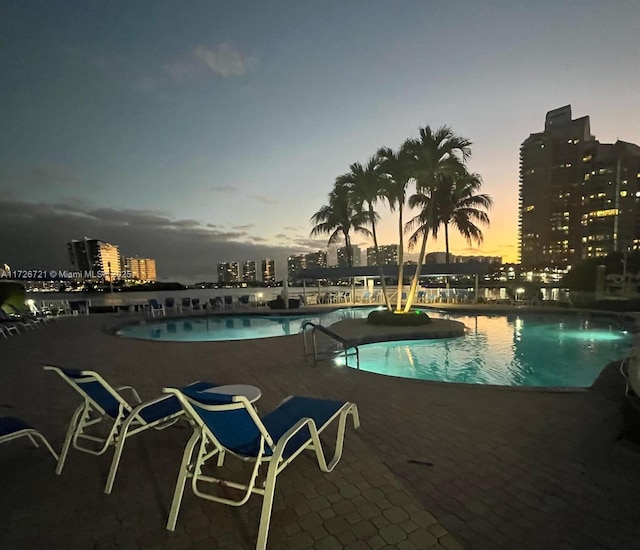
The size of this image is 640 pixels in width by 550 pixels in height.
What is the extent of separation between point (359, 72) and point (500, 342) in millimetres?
11896

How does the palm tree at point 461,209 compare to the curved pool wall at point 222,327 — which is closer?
the curved pool wall at point 222,327

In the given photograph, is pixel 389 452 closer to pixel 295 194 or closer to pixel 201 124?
pixel 201 124

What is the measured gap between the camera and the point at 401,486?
2453 mm

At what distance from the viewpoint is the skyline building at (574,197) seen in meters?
65.3

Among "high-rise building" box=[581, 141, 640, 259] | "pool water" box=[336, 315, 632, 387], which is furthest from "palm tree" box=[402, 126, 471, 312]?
"high-rise building" box=[581, 141, 640, 259]

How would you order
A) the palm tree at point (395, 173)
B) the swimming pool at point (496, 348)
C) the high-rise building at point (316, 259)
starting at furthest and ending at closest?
the high-rise building at point (316, 259)
the palm tree at point (395, 173)
the swimming pool at point (496, 348)

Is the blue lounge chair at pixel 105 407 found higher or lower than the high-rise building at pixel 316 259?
lower

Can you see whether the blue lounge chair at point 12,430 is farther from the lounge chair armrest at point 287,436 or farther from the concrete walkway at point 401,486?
the lounge chair armrest at point 287,436

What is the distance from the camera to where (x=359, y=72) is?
13930 millimetres

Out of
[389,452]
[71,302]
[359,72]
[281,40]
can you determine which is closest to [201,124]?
[281,40]

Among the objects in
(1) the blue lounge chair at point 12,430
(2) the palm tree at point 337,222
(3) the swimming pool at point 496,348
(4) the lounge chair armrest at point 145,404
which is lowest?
(3) the swimming pool at point 496,348

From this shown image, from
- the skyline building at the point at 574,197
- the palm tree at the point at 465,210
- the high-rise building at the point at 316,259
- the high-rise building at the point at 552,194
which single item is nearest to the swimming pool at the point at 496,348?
the palm tree at the point at 465,210

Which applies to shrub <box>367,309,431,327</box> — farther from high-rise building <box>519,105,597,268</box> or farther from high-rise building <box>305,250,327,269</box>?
high-rise building <box>519,105,597,268</box>

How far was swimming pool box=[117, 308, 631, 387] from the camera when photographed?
7.22 meters
